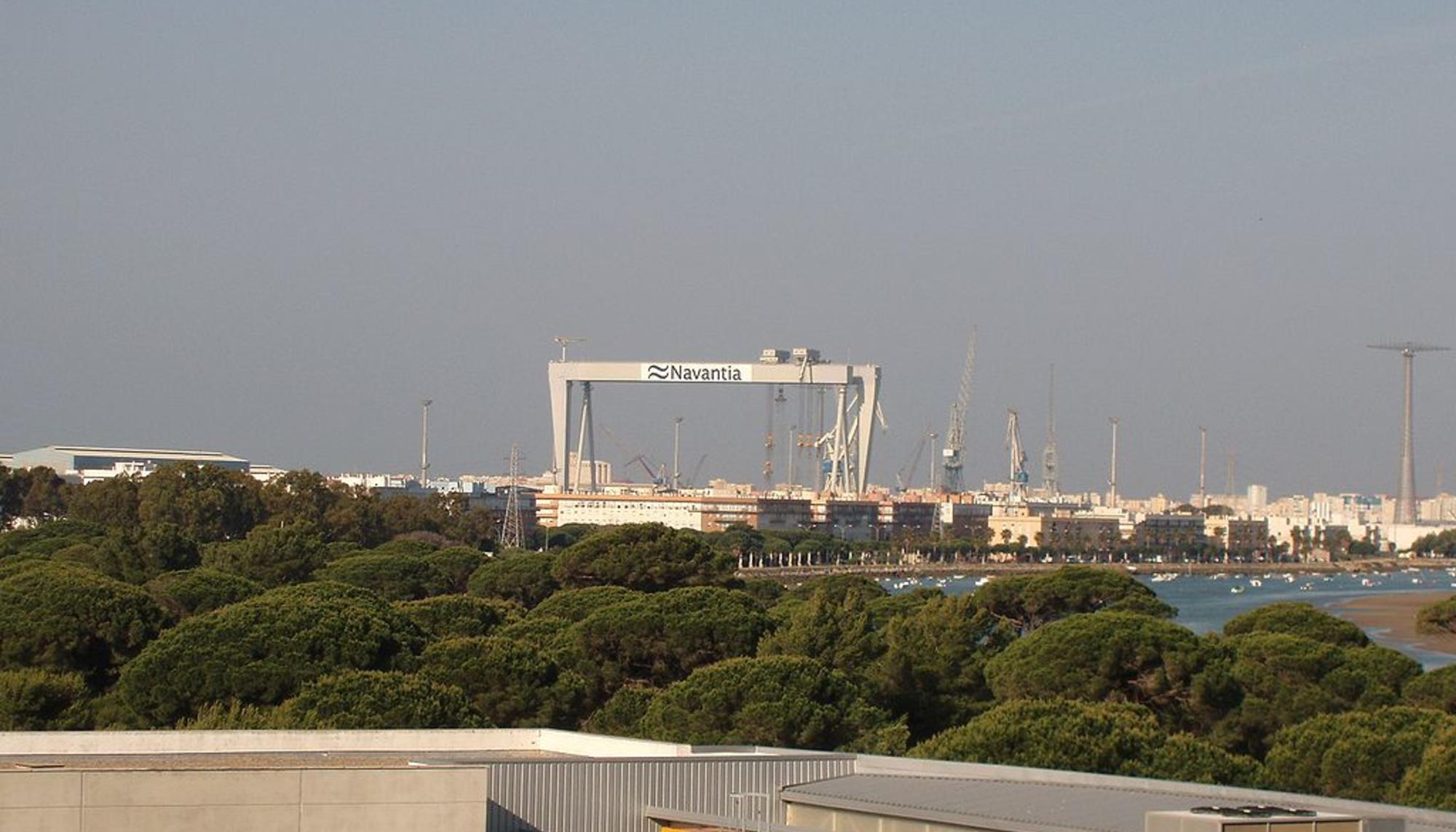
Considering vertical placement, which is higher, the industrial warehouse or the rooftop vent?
the rooftop vent

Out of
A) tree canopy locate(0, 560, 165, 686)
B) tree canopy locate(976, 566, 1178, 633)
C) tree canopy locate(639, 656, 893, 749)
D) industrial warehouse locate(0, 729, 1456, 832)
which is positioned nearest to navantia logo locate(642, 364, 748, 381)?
tree canopy locate(976, 566, 1178, 633)

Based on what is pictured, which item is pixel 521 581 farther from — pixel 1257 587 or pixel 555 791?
pixel 1257 587

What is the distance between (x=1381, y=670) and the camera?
84.7ft

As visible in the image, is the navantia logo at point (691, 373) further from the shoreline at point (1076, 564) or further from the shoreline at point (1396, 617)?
the shoreline at point (1396, 617)

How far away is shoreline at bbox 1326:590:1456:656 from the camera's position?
52.4 m

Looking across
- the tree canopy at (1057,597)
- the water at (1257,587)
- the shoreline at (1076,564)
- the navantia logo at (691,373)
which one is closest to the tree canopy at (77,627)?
the tree canopy at (1057,597)

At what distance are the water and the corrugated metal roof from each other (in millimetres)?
38204

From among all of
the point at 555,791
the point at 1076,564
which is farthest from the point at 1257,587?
the point at 555,791

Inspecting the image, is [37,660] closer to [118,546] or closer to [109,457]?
[118,546]

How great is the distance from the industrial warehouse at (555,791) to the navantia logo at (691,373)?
105 meters


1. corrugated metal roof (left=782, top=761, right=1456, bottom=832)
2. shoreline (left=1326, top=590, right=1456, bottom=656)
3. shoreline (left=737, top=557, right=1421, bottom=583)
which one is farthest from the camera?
shoreline (left=737, top=557, right=1421, bottom=583)

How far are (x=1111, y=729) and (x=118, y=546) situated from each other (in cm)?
2836

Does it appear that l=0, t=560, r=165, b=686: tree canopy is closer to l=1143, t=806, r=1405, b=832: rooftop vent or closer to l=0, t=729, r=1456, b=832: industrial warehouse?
l=0, t=729, r=1456, b=832: industrial warehouse

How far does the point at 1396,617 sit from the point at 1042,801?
62.4 m
